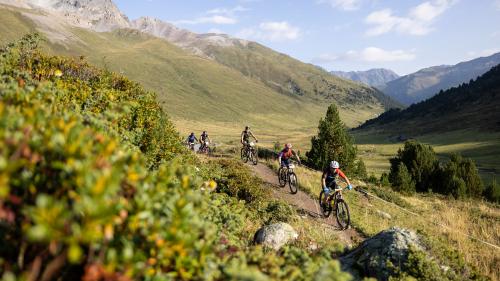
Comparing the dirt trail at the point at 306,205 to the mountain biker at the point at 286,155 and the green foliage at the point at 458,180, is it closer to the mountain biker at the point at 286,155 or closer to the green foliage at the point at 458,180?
the mountain biker at the point at 286,155

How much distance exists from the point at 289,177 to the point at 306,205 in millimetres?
1982

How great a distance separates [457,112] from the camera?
16562cm

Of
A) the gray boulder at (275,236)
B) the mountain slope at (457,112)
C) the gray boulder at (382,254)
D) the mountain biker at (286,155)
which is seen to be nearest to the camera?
the gray boulder at (382,254)

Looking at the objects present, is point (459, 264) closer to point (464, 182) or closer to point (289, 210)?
point (289, 210)

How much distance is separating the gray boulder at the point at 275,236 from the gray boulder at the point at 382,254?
1.75 meters

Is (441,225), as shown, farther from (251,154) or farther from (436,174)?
(436,174)

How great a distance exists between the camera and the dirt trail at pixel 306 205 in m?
14.2

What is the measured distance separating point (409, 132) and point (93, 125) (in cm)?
17004

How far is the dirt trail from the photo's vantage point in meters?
14.2

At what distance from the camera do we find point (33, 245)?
328cm

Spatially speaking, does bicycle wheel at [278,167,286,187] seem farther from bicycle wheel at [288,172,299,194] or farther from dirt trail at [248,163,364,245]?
bicycle wheel at [288,172,299,194]

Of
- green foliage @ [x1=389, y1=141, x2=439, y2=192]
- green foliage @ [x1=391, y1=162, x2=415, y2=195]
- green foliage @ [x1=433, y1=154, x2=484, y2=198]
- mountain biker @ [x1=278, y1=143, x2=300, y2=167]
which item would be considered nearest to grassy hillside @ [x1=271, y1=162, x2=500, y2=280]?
mountain biker @ [x1=278, y1=143, x2=300, y2=167]

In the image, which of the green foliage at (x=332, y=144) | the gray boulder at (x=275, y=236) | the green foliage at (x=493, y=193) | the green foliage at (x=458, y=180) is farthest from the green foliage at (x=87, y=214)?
the green foliage at (x=493, y=193)

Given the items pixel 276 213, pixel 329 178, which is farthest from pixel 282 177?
pixel 276 213
